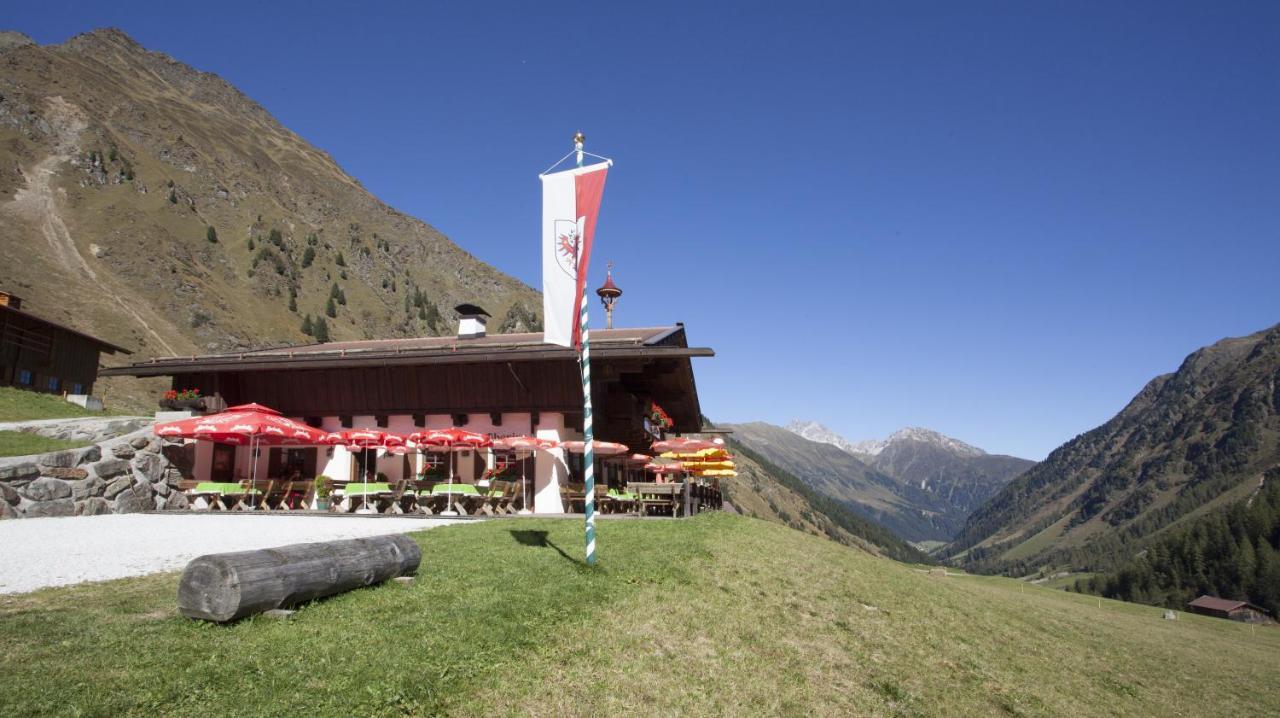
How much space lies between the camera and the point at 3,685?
5.46 m

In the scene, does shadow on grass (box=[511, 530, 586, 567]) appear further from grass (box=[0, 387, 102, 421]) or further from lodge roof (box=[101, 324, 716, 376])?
grass (box=[0, 387, 102, 421])

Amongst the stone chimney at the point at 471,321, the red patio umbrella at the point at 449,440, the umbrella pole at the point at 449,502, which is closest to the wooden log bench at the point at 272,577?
the umbrella pole at the point at 449,502

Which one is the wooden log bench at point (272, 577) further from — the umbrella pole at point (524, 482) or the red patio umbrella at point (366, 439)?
the umbrella pole at point (524, 482)

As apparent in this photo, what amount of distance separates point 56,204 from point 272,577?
128587 millimetres

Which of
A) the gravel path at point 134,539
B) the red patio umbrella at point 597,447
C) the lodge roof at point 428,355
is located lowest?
the gravel path at point 134,539

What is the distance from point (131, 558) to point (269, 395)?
18236 mm

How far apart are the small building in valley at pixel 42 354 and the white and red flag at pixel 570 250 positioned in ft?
133

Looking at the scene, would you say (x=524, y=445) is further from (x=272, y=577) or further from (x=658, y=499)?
(x=272, y=577)

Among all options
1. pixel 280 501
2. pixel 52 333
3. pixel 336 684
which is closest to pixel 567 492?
pixel 280 501

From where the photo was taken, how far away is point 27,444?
18891 mm

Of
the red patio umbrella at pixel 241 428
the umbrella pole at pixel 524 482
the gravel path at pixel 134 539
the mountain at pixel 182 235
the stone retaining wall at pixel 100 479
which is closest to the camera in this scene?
the gravel path at pixel 134 539

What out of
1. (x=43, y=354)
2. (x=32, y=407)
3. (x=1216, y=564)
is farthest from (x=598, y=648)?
(x=1216, y=564)

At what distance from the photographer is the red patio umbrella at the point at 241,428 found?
72.3 ft

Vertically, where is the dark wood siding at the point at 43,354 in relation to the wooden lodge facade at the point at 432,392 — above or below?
above
